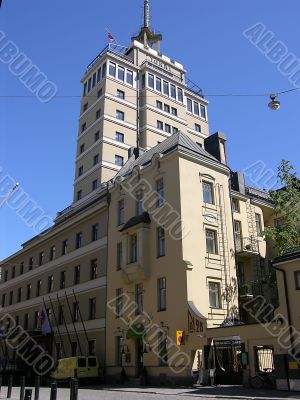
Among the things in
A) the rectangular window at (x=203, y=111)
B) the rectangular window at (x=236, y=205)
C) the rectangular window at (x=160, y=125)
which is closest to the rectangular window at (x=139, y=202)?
the rectangular window at (x=236, y=205)

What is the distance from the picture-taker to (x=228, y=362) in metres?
24.1

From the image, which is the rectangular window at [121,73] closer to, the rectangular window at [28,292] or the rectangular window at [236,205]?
the rectangular window at [236,205]

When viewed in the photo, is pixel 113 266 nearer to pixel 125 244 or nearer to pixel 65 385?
pixel 125 244

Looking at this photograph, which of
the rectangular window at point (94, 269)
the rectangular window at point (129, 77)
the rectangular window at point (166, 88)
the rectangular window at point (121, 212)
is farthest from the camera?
the rectangular window at point (166, 88)

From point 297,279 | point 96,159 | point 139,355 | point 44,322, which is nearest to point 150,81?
point 96,159

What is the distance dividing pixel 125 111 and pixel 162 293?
29520 mm

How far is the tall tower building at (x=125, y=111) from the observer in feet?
157

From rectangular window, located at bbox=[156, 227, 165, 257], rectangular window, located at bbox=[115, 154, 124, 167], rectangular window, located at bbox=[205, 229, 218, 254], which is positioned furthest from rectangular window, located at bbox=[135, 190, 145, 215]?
rectangular window, located at bbox=[115, 154, 124, 167]

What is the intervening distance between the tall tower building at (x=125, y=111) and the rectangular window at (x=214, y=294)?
21273 mm

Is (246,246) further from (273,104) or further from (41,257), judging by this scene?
(41,257)

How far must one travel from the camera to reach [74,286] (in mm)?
36875

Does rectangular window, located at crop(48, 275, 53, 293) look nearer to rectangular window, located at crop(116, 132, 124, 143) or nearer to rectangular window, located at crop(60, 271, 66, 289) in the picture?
rectangular window, located at crop(60, 271, 66, 289)

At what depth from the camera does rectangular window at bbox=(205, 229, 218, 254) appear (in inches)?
1128

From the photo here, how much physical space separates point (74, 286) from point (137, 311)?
9.89 meters
